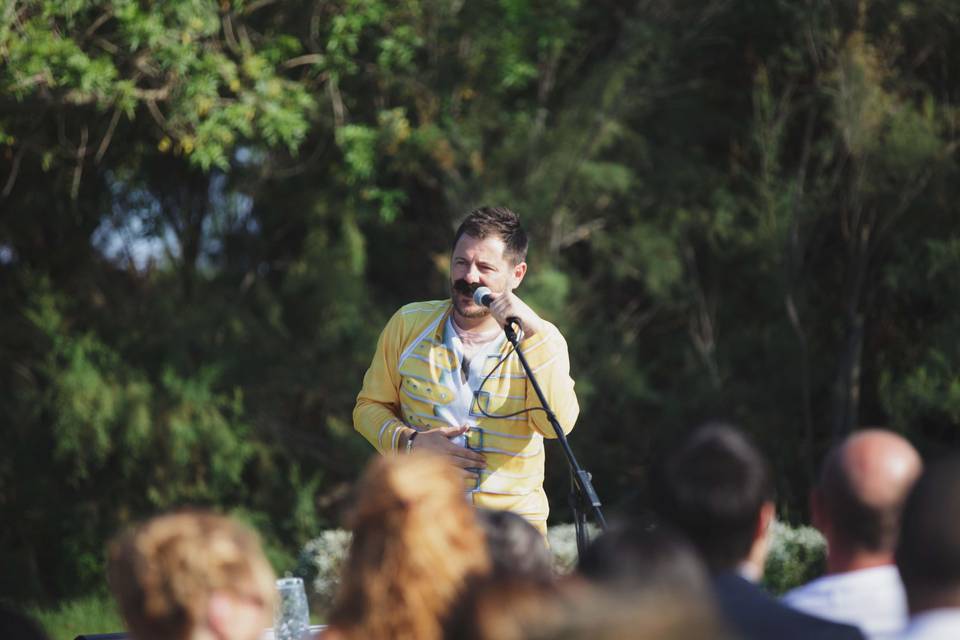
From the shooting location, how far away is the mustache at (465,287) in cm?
356

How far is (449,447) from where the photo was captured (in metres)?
3.41

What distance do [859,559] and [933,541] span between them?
0.34 metres

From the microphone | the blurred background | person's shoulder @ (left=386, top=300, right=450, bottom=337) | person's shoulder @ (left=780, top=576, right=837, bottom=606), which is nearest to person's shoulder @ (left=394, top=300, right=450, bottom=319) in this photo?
person's shoulder @ (left=386, top=300, right=450, bottom=337)

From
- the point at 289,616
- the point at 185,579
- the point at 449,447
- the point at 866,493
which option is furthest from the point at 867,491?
the point at 289,616

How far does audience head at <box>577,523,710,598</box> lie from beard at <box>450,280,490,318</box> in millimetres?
1751

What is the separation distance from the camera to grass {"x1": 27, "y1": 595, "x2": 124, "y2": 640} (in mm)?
7668

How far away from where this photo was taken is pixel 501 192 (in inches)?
337

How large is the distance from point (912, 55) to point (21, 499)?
7.53 metres

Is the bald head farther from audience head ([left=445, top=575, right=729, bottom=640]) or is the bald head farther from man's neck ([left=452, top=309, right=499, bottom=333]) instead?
man's neck ([left=452, top=309, right=499, bottom=333])

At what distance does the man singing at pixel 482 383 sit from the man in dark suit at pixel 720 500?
1225 millimetres

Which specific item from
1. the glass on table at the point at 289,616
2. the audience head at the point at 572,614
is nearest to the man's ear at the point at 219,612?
the audience head at the point at 572,614

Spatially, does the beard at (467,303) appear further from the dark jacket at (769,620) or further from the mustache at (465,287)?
the dark jacket at (769,620)

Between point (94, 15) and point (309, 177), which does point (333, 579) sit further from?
point (94, 15)

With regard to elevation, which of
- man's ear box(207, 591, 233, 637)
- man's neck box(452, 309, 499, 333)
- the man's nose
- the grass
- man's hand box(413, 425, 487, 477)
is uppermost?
the man's nose
